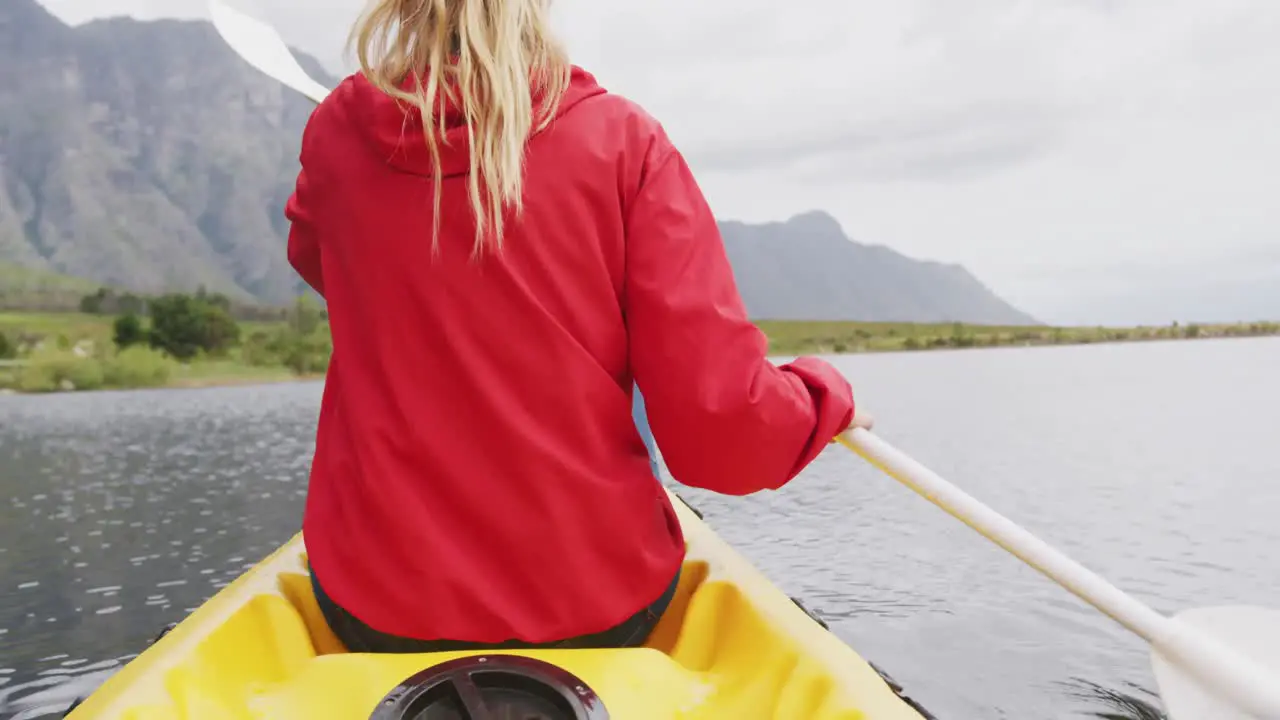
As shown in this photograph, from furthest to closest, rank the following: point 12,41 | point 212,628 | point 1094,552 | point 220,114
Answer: point 220,114, point 12,41, point 1094,552, point 212,628

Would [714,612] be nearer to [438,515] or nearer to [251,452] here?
[438,515]

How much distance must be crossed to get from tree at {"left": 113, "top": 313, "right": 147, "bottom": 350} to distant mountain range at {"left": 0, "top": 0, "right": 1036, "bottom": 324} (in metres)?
81.5

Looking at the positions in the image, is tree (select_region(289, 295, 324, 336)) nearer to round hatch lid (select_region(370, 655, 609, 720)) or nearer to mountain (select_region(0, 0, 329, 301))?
round hatch lid (select_region(370, 655, 609, 720))

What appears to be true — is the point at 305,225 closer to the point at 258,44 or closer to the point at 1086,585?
the point at 258,44

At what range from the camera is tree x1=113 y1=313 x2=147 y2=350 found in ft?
185

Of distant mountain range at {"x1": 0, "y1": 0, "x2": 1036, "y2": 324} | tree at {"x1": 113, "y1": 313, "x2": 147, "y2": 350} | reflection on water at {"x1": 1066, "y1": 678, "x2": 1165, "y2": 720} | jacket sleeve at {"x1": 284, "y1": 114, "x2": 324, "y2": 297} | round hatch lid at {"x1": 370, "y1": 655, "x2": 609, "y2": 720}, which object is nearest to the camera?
round hatch lid at {"x1": 370, "y1": 655, "x2": 609, "y2": 720}

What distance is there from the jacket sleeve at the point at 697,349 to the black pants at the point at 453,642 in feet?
0.96

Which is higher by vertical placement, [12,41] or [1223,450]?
[12,41]

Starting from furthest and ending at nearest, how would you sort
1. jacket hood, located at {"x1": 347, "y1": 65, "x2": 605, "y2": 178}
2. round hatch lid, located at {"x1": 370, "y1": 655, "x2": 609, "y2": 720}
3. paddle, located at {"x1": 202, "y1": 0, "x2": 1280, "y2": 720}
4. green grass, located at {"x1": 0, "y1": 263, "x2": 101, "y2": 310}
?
green grass, located at {"x1": 0, "y1": 263, "x2": 101, "y2": 310} < paddle, located at {"x1": 202, "y1": 0, "x2": 1280, "y2": 720} < jacket hood, located at {"x1": 347, "y1": 65, "x2": 605, "y2": 178} < round hatch lid, located at {"x1": 370, "y1": 655, "x2": 609, "y2": 720}

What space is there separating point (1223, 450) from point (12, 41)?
192 metres

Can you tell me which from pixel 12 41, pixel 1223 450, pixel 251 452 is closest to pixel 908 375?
pixel 1223 450

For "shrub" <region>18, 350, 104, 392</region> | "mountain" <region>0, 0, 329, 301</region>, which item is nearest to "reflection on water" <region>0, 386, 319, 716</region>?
"shrub" <region>18, 350, 104, 392</region>

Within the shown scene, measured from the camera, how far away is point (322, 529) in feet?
4.90

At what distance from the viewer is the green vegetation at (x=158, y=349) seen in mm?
44062
